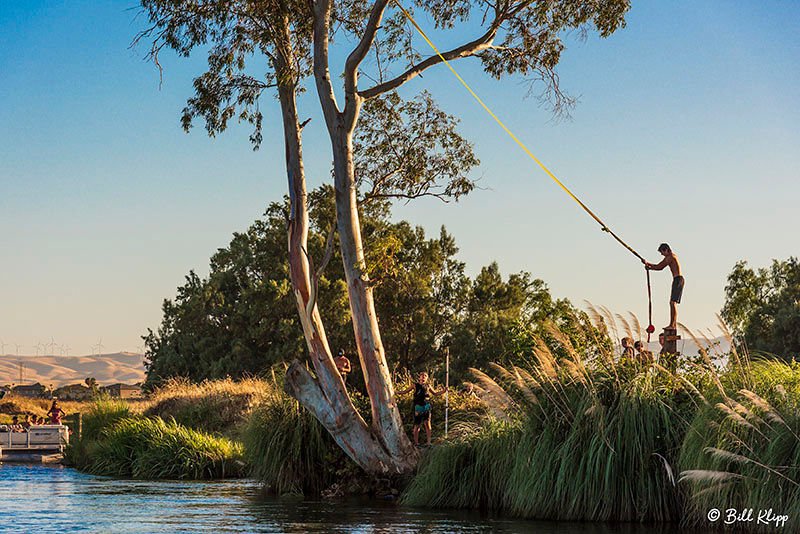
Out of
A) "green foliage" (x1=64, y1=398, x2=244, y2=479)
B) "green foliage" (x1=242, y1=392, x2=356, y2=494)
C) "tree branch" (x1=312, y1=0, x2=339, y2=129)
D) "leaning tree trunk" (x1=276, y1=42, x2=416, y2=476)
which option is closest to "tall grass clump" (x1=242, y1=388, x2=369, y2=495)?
"green foliage" (x1=242, y1=392, x2=356, y2=494)

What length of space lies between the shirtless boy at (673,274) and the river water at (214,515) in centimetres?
364

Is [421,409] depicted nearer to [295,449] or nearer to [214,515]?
[295,449]

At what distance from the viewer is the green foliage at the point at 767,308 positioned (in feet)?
149

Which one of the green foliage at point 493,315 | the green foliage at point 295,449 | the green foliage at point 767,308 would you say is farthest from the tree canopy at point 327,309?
the green foliage at point 295,449

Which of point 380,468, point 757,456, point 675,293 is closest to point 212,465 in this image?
point 380,468

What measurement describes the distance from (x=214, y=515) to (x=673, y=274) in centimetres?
860

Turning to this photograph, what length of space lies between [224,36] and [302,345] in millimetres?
29259

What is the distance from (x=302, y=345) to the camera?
47938 mm

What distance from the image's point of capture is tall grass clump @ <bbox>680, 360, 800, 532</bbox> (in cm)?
1152

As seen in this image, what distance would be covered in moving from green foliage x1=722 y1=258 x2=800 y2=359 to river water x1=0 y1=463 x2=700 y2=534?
106 ft

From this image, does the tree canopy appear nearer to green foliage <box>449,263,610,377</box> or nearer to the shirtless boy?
green foliage <box>449,263,610,377</box>

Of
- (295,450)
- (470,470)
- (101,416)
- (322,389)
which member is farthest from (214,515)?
(101,416)

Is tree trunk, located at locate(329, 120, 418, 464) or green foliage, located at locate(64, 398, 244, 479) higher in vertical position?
tree trunk, located at locate(329, 120, 418, 464)

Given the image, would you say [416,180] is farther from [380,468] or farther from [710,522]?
[710,522]
